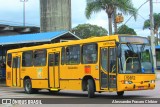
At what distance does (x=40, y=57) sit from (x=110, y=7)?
58.6 ft

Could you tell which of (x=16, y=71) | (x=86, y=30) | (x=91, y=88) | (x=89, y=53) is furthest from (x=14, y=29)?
(x=86, y=30)

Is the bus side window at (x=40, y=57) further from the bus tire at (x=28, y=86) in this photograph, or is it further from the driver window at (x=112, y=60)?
the driver window at (x=112, y=60)

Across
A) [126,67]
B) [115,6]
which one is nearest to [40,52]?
[126,67]

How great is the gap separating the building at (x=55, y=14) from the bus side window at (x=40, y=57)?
19319mm

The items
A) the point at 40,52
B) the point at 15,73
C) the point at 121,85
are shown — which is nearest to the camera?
the point at 121,85

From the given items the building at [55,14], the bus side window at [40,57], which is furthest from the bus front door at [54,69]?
the building at [55,14]

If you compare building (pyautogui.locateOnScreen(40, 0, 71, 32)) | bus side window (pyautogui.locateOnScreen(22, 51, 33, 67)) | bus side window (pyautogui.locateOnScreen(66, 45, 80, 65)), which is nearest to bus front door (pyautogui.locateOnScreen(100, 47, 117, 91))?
bus side window (pyautogui.locateOnScreen(66, 45, 80, 65))

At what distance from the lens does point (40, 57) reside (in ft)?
80.1

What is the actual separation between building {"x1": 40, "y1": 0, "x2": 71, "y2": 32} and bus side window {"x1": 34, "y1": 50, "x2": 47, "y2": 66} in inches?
761

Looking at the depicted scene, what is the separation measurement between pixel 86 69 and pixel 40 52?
489 cm

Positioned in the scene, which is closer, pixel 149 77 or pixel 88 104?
pixel 88 104

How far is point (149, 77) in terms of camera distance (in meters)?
19.0

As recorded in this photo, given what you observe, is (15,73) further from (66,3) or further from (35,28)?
(35,28)

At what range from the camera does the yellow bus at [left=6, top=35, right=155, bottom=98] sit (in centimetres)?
1847
